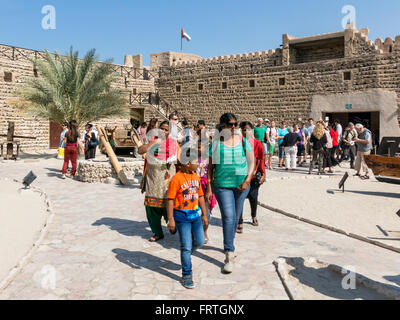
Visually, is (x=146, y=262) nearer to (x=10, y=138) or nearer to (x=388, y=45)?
(x=10, y=138)

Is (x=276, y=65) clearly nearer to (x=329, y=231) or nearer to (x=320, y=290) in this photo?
(x=329, y=231)

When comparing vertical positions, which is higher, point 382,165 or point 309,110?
point 309,110

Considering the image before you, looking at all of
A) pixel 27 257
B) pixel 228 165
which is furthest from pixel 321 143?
pixel 27 257

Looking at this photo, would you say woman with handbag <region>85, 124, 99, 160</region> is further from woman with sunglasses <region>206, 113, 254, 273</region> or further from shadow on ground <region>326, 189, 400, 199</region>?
woman with sunglasses <region>206, 113, 254, 273</region>

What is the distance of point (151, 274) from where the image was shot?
3674 mm

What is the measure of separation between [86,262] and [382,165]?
22.2 ft

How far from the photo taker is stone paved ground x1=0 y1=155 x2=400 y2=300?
130 inches

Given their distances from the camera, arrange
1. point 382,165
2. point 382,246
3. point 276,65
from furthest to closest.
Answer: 1. point 276,65
2. point 382,165
3. point 382,246

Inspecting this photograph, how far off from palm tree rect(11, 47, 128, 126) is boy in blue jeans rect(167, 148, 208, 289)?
13.3m

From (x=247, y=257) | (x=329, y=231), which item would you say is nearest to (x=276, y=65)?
(x=329, y=231)

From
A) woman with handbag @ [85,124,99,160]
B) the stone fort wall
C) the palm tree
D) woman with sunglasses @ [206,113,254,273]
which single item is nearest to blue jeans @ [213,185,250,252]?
woman with sunglasses @ [206,113,254,273]

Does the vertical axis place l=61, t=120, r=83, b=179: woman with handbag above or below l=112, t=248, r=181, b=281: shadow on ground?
above

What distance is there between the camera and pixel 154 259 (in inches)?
162

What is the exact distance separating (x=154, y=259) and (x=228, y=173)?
1.27 metres
